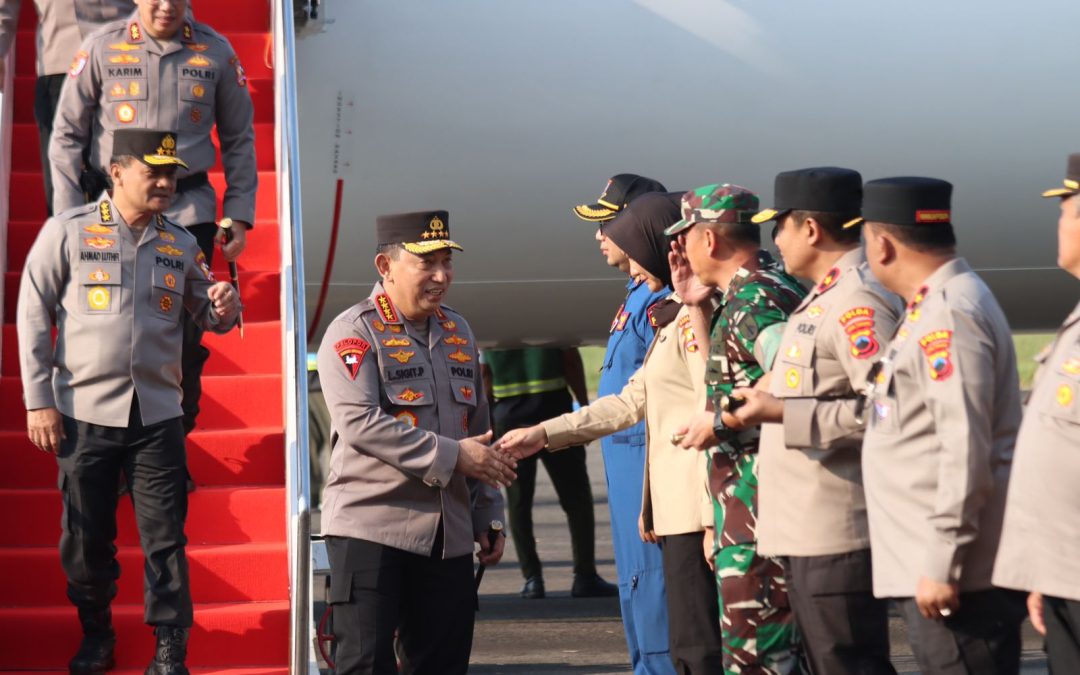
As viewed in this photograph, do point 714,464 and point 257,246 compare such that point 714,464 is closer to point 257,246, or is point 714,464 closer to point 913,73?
point 257,246

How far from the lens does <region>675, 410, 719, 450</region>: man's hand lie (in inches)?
154

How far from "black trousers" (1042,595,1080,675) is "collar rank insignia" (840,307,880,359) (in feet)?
2.43

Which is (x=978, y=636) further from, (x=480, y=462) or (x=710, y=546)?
(x=480, y=462)

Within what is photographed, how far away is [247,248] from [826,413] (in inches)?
130

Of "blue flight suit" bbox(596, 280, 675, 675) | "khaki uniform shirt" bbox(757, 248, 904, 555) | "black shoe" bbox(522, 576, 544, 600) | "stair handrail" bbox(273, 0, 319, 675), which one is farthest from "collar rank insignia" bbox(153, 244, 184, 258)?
"black shoe" bbox(522, 576, 544, 600)

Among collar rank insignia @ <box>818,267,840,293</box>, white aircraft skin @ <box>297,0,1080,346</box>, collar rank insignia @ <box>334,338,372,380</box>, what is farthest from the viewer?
white aircraft skin @ <box>297,0,1080,346</box>

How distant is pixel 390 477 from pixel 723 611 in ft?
3.46

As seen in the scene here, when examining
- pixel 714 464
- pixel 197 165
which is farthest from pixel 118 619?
pixel 714 464

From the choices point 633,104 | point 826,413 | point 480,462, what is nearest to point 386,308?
point 480,462

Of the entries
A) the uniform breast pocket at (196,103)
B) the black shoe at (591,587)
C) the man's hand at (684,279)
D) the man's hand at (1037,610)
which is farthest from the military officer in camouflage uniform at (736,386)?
the black shoe at (591,587)

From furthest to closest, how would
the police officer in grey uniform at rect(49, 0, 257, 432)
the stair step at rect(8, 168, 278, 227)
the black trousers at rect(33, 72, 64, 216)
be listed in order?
the stair step at rect(8, 168, 278, 227) → the black trousers at rect(33, 72, 64, 216) → the police officer in grey uniform at rect(49, 0, 257, 432)

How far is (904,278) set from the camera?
3.53 meters

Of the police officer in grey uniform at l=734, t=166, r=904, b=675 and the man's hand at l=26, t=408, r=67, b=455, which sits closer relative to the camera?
the police officer in grey uniform at l=734, t=166, r=904, b=675

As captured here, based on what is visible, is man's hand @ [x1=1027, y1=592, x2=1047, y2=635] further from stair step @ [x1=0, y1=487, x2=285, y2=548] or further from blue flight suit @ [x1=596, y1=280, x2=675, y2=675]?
stair step @ [x1=0, y1=487, x2=285, y2=548]
